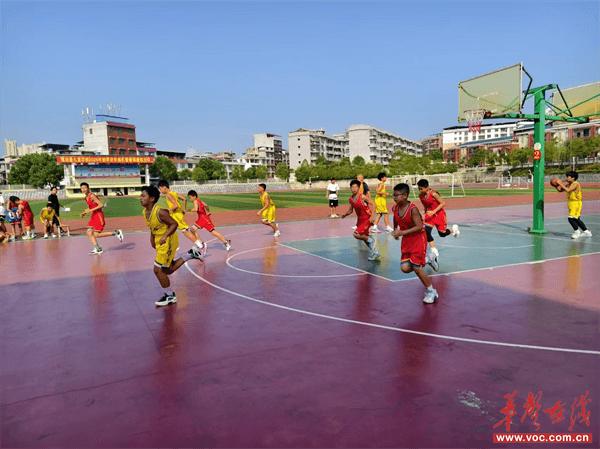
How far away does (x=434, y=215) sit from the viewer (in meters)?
9.99

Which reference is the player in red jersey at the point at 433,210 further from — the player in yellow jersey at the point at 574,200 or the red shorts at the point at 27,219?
the red shorts at the point at 27,219

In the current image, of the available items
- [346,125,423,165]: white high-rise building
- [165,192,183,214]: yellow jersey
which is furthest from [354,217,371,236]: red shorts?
[346,125,423,165]: white high-rise building

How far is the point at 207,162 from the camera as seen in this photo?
10038cm

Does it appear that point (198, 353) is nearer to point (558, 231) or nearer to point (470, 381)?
point (470, 381)

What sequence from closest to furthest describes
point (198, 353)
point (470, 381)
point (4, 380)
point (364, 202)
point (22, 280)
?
1. point (470, 381)
2. point (4, 380)
3. point (198, 353)
4. point (22, 280)
5. point (364, 202)

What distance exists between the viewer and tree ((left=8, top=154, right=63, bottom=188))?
80.1 meters

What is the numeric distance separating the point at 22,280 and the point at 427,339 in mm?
8491

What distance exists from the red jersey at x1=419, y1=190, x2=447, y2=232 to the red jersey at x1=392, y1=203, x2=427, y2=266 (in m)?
2.97

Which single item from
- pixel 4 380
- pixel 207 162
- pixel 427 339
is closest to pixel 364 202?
pixel 427 339

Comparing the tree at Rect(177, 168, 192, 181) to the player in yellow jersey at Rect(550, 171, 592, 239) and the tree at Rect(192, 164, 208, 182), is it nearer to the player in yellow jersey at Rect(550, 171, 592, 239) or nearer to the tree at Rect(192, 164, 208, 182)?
the tree at Rect(192, 164, 208, 182)

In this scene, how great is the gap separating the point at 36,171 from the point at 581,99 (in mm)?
87560

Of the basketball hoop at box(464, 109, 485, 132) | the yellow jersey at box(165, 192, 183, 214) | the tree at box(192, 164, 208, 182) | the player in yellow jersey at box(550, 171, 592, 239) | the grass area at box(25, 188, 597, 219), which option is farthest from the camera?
the tree at box(192, 164, 208, 182)

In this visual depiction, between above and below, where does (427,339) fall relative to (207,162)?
below

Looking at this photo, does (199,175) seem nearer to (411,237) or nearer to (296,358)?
(411,237)
